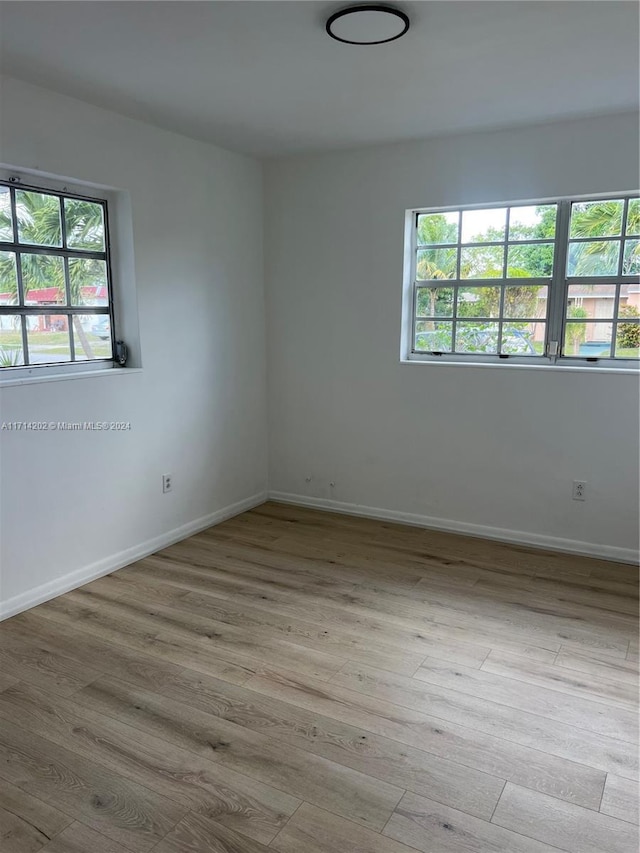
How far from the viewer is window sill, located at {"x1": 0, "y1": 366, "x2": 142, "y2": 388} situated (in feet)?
9.51

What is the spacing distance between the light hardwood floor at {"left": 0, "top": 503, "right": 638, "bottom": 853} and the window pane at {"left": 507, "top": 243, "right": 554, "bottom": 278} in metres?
1.73

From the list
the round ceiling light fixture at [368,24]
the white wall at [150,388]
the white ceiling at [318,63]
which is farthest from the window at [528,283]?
the round ceiling light fixture at [368,24]

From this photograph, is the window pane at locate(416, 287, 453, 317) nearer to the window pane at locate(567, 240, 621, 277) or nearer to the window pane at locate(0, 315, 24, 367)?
the window pane at locate(567, 240, 621, 277)

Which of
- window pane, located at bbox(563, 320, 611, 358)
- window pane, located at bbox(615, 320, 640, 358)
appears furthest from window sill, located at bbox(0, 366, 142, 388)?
window pane, located at bbox(615, 320, 640, 358)

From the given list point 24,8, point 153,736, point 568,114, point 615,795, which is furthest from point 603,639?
point 24,8

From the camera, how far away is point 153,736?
212 cm

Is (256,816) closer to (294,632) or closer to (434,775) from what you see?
(434,775)

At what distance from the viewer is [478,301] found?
3.88 metres

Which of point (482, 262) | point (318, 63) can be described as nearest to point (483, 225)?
point (482, 262)

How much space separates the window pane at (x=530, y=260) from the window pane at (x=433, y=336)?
53cm

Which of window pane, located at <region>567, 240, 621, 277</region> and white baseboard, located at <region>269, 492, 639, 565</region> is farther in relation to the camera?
white baseboard, located at <region>269, 492, 639, 565</region>

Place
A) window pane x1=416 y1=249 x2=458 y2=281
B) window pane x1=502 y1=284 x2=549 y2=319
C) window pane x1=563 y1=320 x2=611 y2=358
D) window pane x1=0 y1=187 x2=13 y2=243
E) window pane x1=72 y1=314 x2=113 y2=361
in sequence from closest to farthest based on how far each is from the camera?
window pane x1=0 y1=187 x2=13 y2=243
window pane x1=72 y1=314 x2=113 y2=361
window pane x1=563 y1=320 x2=611 y2=358
window pane x1=502 y1=284 x2=549 y2=319
window pane x1=416 y1=249 x2=458 y2=281

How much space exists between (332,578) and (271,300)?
216 centimetres

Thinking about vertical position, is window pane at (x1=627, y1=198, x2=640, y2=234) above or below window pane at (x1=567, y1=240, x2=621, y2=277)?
above
